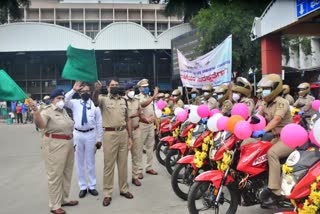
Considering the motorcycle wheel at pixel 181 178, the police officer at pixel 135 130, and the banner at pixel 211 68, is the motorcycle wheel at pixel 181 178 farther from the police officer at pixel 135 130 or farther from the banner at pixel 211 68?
the banner at pixel 211 68

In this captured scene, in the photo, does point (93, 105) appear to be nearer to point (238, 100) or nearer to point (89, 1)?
point (238, 100)

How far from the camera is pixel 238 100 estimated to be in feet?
24.0

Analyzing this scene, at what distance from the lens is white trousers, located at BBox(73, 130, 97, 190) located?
6.30 metres

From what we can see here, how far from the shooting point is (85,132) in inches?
248

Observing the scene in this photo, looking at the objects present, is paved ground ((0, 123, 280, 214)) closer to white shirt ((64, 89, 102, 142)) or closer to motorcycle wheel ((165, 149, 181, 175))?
motorcycle wheel ((165, 149, 181, 175))

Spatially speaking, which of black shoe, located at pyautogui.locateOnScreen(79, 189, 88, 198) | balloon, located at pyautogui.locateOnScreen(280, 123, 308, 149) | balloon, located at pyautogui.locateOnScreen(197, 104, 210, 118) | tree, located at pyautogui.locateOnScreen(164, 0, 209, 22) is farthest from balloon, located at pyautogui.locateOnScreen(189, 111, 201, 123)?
tree, located at pyautogui.locateOnScreen(164, 0, 209, 22)

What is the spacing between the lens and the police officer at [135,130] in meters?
7.15

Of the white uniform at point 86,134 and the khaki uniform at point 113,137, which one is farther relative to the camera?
the white uniform at point 86,134

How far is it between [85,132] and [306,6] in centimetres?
819

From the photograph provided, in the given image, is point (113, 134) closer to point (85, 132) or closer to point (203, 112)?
point (85, 132)

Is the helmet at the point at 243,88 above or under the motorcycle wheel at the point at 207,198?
above

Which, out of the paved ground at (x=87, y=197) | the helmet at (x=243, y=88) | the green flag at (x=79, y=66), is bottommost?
the paved ground at (x=87, y=197)

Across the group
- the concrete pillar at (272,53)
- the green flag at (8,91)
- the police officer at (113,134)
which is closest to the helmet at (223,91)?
the police officer at (113,134)

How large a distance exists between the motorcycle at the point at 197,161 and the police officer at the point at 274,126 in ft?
2.06
